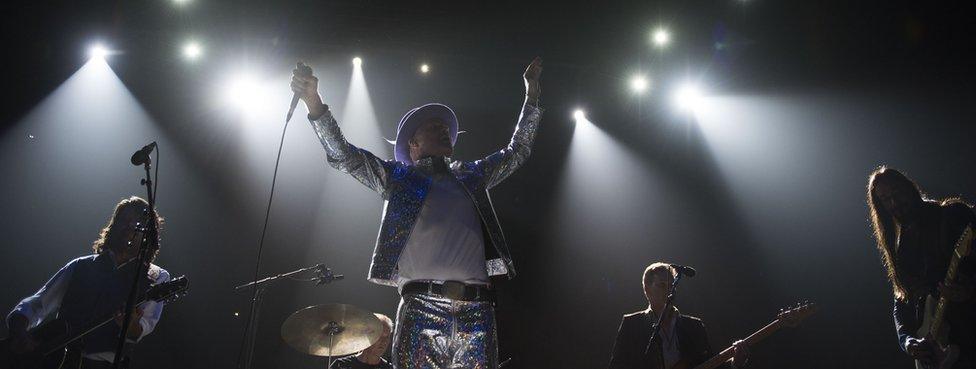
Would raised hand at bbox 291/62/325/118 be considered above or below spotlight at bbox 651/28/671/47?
below

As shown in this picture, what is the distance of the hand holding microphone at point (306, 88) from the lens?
2227 mm

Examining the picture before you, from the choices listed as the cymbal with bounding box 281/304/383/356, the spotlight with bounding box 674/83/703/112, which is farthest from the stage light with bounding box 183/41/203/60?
the spotlight with bounding box 674/83/703/112

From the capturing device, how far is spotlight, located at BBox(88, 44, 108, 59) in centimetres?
635

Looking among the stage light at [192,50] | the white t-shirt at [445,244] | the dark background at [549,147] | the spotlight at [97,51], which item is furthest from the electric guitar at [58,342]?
the spotlight at [97,51]

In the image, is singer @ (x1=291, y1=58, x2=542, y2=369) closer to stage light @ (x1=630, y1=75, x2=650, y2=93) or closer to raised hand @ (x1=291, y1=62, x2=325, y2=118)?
raised hand @ (x1=291, y1=62, x2=325, y2=118)

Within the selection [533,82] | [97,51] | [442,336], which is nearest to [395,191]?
[442,336]

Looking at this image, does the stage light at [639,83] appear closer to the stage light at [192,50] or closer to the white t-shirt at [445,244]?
the white t-shirt at [445,244]

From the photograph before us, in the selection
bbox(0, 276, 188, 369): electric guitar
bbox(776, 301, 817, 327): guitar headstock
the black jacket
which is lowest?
the black jacket

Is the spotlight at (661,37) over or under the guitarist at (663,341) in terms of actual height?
over

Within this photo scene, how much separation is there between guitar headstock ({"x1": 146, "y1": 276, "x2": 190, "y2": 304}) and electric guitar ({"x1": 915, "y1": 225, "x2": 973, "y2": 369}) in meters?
4.38

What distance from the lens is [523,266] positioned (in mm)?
7352

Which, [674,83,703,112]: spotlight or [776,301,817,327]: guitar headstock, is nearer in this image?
[776,301,817,327]: guitar headstock

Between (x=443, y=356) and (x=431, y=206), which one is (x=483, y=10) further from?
(x=443, y=356)

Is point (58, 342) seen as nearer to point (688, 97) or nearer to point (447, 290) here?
point (447, 290)
